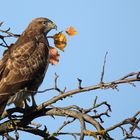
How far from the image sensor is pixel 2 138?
598 cm

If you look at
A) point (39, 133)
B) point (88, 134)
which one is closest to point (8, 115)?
point (39, 133)

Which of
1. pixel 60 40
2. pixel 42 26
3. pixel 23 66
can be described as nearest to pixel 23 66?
pixel 23 66

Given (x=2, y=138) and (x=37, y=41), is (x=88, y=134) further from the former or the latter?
(x=37, y=41)

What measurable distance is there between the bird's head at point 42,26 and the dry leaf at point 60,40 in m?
4.05

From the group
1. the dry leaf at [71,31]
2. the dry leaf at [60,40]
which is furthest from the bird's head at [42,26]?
the dry leaf at [71,31]

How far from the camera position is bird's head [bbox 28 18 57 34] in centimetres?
999

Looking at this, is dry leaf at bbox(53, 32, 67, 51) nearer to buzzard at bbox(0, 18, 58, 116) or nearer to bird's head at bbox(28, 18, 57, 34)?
buzzard at bbox(0, 18, 58, 116)

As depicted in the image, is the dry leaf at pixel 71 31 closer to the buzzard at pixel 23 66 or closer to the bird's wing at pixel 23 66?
the buzzard at pixel 23 66

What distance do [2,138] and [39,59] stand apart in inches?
127

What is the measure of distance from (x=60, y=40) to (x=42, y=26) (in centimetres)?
446

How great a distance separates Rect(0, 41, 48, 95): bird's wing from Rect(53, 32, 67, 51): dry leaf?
2.65 metres

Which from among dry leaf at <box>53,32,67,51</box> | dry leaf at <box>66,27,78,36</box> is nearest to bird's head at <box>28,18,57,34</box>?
dry leaf at <box>53,32,67,51</box>

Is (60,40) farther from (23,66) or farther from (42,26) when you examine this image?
(42,26)

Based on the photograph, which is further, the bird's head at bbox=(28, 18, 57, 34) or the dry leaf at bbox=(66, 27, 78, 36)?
the bird's head at bbox=(28, 18, 57, 34)
